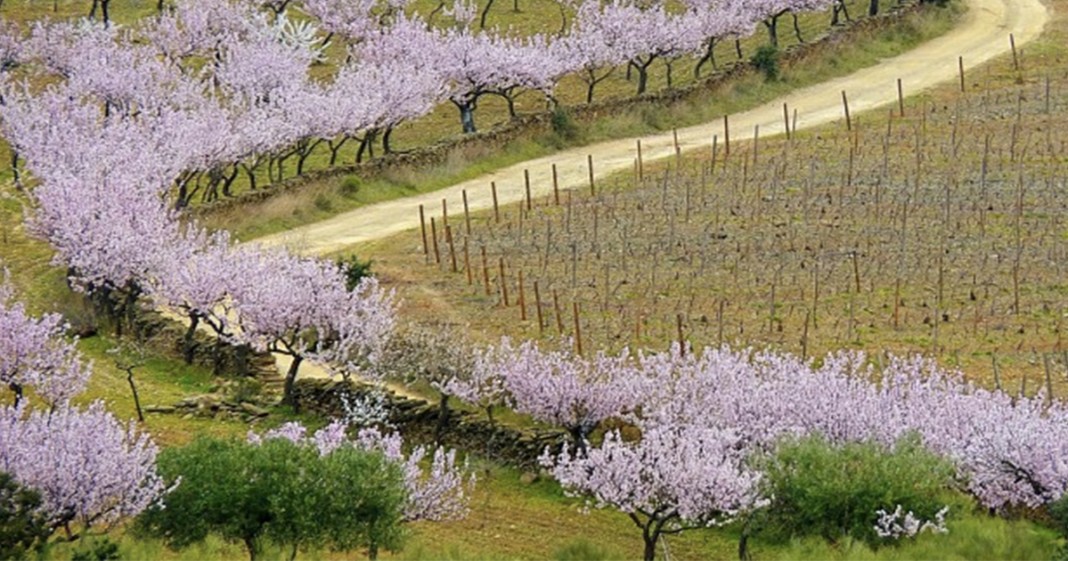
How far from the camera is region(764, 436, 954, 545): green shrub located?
38.1 m

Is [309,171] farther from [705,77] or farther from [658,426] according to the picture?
[658,426]

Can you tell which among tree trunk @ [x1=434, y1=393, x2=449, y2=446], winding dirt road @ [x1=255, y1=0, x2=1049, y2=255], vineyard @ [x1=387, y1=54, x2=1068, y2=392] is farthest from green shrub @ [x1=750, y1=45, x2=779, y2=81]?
tree trunk @ [x1=434, y1=393, x2=449, y2=446]

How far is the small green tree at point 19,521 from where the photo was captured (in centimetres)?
3506

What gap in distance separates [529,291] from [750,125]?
23.2 m

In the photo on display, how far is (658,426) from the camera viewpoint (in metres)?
41.9

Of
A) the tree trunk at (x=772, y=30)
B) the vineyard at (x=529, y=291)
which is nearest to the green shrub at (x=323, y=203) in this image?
the vineyard at (x=529, y=291)

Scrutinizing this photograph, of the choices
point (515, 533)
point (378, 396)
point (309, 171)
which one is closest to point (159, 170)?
point (309, 171)

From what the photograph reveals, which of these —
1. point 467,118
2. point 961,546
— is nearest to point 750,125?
point 467,118

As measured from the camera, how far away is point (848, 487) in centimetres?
3812

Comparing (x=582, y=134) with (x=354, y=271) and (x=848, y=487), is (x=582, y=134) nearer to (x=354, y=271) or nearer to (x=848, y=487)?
(x=354, y=271)

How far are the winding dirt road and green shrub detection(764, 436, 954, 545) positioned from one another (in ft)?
84.2

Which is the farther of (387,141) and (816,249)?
(387,141)

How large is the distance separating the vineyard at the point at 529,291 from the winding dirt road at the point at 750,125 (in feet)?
1.58

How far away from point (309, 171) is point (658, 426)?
106 ft
